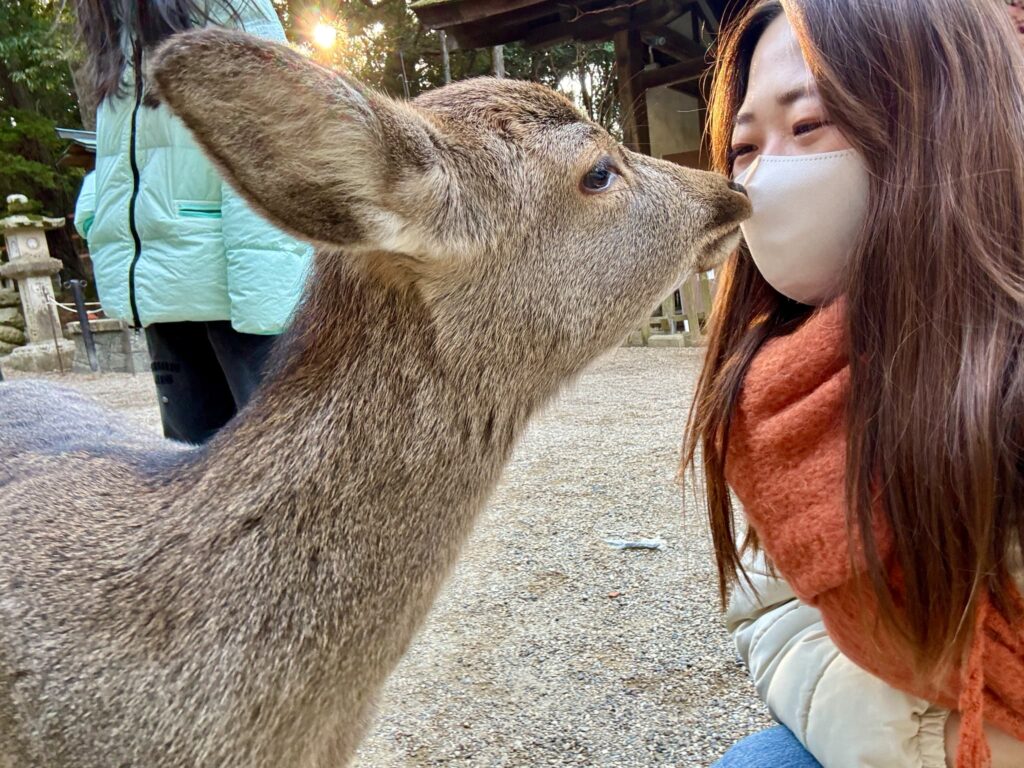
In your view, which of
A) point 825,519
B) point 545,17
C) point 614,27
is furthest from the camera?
point 614,27

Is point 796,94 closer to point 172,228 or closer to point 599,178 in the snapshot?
→ point 599,178

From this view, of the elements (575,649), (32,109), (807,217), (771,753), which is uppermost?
(32,109)

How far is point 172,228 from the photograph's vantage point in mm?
2484

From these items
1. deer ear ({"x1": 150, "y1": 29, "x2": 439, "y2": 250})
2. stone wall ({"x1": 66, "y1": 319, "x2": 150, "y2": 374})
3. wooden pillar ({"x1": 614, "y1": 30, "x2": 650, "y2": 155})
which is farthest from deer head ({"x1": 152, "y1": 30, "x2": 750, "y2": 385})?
stone wall ({"x1": 66, "y1": 319, "x2": 150, "y2": 374})

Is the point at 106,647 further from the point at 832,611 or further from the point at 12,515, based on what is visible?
the point at 832,611

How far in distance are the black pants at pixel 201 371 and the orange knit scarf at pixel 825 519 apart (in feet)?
5.36

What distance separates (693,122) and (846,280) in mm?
10079

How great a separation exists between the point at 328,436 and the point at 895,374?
982 millimetres

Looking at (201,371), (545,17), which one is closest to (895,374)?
(201,371)

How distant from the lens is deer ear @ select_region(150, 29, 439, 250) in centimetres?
113

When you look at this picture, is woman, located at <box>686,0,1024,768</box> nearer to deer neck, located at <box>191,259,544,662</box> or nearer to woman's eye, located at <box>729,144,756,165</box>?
woman's eye, located at <box>729,144,756,165</box>

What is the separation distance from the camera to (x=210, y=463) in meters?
1.50

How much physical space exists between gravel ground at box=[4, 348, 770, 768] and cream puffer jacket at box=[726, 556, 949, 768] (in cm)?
68

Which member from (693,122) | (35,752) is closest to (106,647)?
(35,752)
